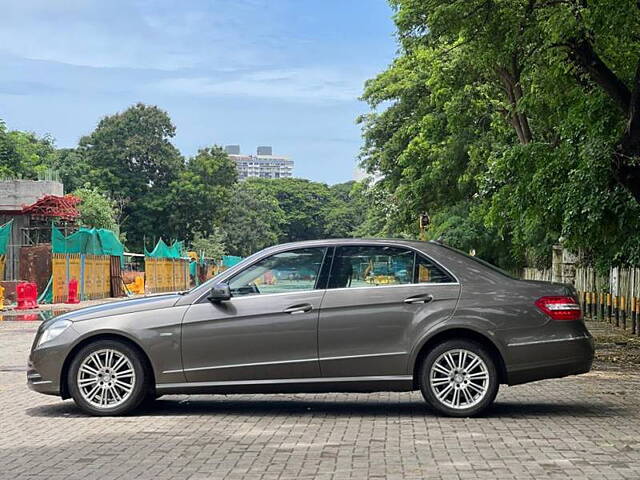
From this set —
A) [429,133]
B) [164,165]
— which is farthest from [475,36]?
[164,165]

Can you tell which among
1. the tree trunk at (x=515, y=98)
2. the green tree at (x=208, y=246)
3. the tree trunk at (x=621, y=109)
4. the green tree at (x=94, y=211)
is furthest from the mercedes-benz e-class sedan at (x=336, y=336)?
the green tree at (x=208, y=246)

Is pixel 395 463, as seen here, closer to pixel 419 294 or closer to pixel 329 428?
pixel 329 428

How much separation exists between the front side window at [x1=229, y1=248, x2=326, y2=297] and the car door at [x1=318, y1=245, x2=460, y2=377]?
31 cm

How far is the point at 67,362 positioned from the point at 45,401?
62.9 inches

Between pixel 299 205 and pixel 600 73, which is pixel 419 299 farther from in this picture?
pixel 299 205

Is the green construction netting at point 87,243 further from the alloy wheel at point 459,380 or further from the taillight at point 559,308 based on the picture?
the taillight at point 559,308

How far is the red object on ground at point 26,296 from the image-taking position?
30.6 m

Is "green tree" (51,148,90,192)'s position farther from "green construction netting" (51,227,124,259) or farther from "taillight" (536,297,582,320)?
"taillight" (536,297,582,320)

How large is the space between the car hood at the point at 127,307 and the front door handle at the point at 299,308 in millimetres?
1147

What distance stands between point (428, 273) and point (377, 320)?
718 mm

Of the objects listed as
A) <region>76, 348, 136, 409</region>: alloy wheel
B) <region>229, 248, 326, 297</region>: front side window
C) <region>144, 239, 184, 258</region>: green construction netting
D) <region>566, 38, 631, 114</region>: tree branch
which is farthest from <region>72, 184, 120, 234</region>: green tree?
<region>229, 248, 326, 297</region>: front side window

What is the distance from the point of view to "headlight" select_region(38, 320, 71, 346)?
373 inches

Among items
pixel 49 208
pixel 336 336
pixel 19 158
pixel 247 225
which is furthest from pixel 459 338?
pixel 247 225

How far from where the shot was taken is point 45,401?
1078 centimetres
